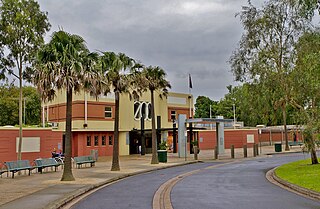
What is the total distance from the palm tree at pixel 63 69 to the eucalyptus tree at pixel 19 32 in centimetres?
629

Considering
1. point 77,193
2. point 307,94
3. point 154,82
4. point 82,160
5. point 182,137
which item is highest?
point 154,82

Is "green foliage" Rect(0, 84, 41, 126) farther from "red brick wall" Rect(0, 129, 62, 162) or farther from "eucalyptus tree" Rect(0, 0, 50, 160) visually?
"eucalyptus tree" Rect(0, 0, 50, 160)

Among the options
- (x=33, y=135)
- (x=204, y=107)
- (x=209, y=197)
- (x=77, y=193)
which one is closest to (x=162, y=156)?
(x=33, y=135)

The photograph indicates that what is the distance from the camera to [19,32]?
1005 inches

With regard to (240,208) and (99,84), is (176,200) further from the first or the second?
(99,84)

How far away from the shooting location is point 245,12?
25.1 m

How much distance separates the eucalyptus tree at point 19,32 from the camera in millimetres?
25203

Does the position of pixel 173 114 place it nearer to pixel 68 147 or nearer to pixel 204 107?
pixel 68 147

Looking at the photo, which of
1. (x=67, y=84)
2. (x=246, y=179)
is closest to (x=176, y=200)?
(x=246, y=179)

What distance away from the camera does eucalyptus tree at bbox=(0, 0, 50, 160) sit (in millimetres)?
25203

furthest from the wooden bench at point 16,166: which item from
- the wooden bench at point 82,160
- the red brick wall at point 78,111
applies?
the red brick wall at point 78,111

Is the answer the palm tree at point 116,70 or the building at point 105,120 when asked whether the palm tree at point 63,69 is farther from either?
the building at point 105,120

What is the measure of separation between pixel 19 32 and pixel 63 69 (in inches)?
316

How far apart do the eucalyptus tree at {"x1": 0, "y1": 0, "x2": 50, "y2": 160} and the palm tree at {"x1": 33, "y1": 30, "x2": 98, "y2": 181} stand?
20.6ft
